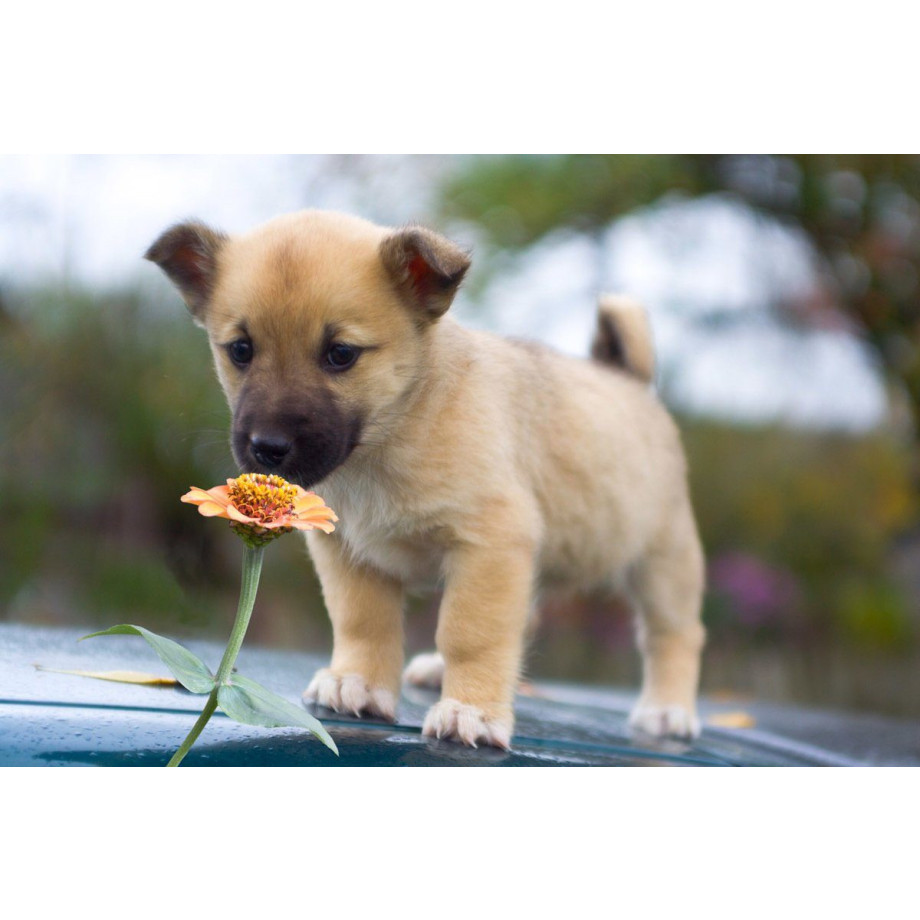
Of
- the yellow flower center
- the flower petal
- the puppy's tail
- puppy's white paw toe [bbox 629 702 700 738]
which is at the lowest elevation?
puppy's white paw toe [bbox 629 702 700 738]

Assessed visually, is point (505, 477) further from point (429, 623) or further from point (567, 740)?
point (429, 623)

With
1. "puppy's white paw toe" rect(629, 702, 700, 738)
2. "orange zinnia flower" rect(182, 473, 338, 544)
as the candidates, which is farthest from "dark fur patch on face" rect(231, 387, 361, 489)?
"puppy's white paw toe" rect(629, 702, 700, 738)

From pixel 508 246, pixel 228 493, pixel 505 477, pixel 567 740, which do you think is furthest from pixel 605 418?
pixel 508 246

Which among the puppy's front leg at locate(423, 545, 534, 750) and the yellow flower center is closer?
the yellow flower center

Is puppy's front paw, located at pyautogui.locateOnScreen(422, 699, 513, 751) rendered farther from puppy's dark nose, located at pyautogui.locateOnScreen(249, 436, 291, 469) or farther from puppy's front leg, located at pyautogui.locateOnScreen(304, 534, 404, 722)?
puppy's dark nose, located at pyautogui.locateOnScreen(249, 436, 291, 469)


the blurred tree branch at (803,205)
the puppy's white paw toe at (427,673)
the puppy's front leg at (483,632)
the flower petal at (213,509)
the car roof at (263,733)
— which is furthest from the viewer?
the blurred tree branch at (803,205)

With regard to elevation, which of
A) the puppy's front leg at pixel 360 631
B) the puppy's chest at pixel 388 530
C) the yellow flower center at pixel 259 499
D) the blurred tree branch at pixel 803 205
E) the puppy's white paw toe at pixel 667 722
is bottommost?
the puppy's white paw toe at pixel 667 722

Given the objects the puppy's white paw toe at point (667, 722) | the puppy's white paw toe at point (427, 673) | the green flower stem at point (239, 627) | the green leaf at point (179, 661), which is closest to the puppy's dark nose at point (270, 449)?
the green flower stem at point (239, 627)

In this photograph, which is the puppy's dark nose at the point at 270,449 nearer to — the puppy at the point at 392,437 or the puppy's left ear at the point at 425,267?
the puppy at the point at 392,437

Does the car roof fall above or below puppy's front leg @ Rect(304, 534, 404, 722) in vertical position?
below
